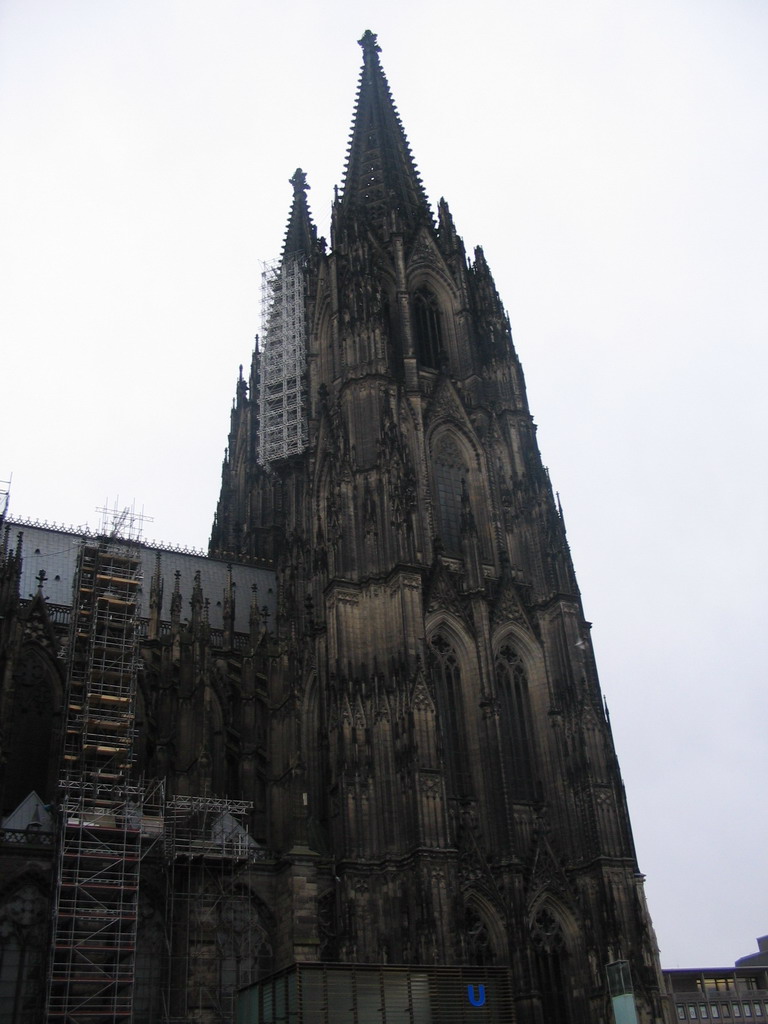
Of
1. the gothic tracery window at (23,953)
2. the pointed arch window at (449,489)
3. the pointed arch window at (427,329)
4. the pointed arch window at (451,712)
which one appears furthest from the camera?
the pointed arch window at (427,329)

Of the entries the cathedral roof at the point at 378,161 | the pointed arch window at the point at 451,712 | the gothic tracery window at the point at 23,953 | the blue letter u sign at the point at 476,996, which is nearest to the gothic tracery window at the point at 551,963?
the pointed arch window at the point at 451,712

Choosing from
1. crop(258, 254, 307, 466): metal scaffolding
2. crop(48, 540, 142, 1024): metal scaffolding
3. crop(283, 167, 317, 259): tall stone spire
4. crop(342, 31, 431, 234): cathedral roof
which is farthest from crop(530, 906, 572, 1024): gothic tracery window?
crop(283, 167, 317, 259): tall stone spire

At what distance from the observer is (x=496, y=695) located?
126 feet

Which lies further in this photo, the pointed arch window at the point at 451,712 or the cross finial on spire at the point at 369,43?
the cross finial on spire at the point at 369,43

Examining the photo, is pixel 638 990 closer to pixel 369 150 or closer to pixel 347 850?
pixel 347 850

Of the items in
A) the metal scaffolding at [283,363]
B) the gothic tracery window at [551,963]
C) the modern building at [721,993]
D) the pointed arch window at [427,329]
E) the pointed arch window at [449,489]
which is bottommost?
the gothic tracery window at [551,963]

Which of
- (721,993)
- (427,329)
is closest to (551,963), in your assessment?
(427,329)

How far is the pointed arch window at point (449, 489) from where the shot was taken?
4234 centimetres

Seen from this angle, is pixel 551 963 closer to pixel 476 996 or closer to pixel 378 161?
pixel 476 996

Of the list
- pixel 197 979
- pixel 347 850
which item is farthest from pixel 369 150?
pixel 197 979

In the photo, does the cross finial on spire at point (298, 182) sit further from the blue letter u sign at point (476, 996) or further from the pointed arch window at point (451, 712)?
the blue letter u sign at point (476, 996)

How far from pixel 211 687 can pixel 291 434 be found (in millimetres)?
20012

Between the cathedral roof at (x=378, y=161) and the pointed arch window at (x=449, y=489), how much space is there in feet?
43.3

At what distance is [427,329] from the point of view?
48406 millimetres
